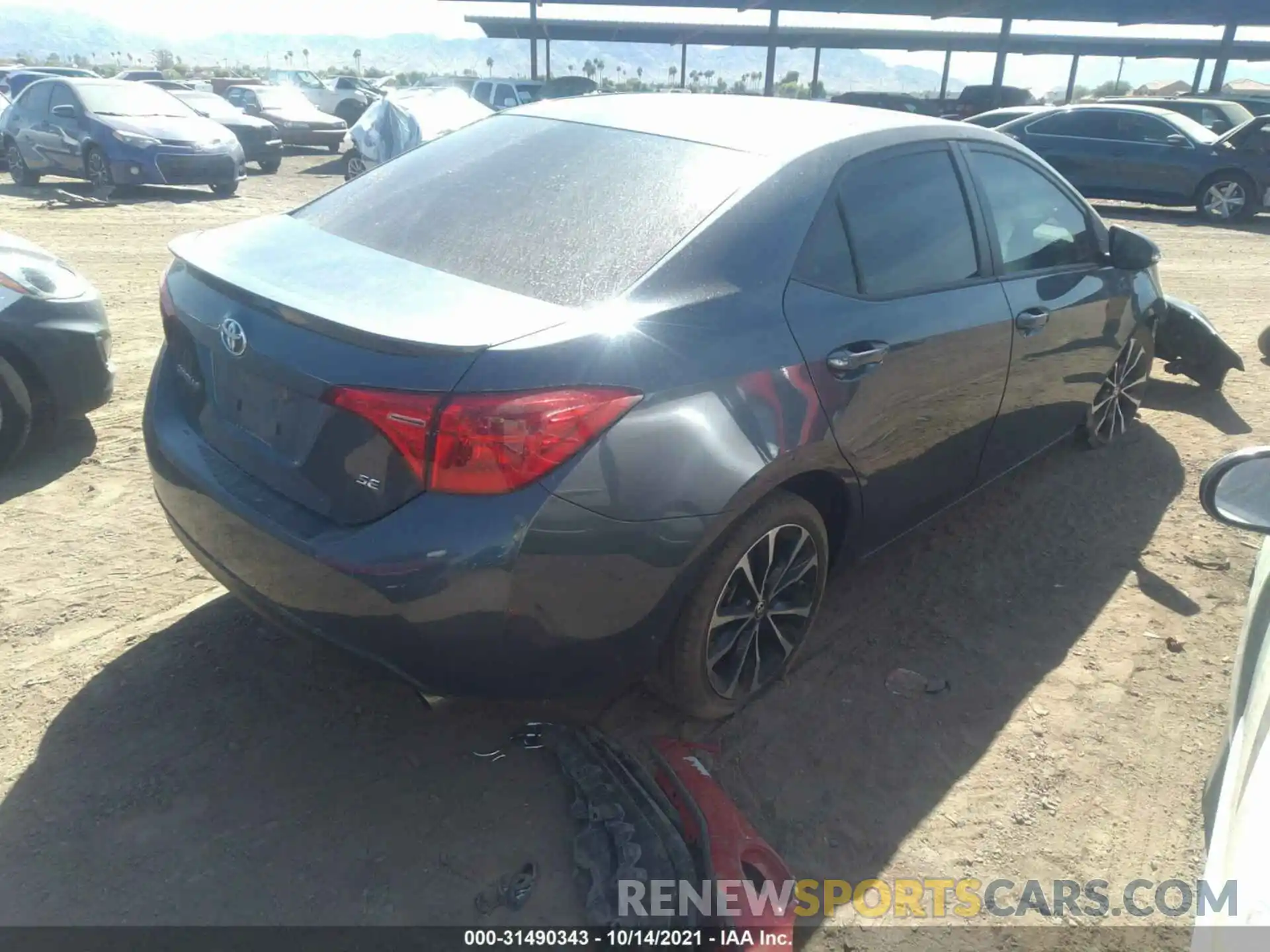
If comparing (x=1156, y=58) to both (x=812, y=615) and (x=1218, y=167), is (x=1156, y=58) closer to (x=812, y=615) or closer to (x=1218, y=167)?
(x=1218, y=167)

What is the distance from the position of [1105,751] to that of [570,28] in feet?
143

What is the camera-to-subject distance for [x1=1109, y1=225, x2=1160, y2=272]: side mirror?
170 inches

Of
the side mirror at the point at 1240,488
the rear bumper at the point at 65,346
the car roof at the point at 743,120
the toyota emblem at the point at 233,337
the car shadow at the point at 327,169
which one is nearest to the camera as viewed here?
the side mirror at the point at 1240,488

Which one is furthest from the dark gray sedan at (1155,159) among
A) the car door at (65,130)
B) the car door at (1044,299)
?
the car door at (65,130)

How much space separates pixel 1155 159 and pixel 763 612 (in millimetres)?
14621

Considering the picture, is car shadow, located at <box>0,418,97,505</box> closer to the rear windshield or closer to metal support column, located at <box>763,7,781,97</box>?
the rear windshield

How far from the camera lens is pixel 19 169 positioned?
14062 mm

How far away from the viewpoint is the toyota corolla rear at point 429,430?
2158 mm

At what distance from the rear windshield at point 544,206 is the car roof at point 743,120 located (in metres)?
0.09

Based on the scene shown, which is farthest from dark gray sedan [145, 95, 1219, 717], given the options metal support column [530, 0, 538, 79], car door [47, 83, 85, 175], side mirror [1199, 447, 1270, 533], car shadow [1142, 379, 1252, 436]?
metal support column [530, 0, 538, 79]

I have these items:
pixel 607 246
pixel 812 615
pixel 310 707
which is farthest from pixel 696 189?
pixel 310 707

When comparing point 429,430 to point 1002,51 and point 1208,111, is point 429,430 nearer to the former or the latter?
point 1208,111

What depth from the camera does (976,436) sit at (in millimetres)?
3623

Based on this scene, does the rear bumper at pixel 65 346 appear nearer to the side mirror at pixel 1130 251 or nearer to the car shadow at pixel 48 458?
the car shadow at pixel 48 458
